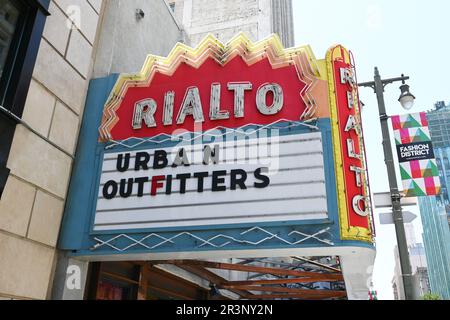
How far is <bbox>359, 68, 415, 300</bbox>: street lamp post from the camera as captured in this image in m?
9.12

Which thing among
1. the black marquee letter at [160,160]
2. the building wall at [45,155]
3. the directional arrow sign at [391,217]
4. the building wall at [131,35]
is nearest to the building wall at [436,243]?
the directional arrow sign at [391,217]

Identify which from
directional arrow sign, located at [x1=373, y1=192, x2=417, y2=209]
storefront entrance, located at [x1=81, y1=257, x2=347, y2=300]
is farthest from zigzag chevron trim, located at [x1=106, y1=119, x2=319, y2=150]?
directional arrow sign, located at [x1=373, y1=192, x2=417, y2=209]

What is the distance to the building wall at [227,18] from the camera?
29.5 meters

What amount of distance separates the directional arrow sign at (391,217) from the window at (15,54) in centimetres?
784

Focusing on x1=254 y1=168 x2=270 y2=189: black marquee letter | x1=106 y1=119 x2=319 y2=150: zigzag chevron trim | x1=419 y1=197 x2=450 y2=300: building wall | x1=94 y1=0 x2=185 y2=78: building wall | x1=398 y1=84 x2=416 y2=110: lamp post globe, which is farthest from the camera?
x1=419 y1=197 x2=450 y2=300: building wall

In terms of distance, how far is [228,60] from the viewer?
7875mm

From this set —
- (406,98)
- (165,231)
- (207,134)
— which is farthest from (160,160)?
(406,98)

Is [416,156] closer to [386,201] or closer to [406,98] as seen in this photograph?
[386,201]

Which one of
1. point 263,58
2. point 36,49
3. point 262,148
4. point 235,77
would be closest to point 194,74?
point 235,77

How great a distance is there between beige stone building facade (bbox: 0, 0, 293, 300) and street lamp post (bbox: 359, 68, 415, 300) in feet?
21.5

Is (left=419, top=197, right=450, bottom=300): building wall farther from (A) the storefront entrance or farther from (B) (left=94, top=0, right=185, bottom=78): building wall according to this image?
(B) (left=94, top=0, right=185, bottom=78): building wall

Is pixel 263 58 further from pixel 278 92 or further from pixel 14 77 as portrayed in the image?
pixel 14 77

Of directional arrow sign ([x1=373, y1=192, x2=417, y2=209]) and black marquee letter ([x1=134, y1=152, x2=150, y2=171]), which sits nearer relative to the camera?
black marquee letter ([x1=134, y1=152, x2=150, y2=171])

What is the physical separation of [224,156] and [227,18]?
82.6 feet
